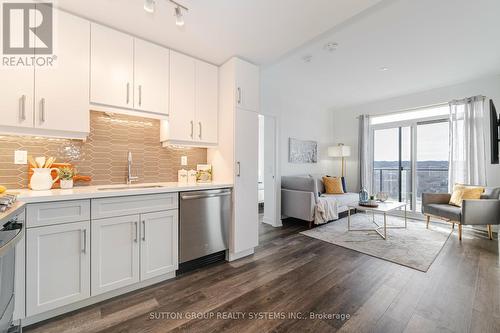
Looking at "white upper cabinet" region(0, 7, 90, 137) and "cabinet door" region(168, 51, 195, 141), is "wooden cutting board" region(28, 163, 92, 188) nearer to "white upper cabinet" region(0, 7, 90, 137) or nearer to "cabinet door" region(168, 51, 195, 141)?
"white upper cabinet" region(0, 7, 90, 137)

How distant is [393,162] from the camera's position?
521 centimetres

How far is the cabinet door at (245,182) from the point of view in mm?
2611

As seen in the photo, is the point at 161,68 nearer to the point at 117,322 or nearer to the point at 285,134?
the point at 117,322

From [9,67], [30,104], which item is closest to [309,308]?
[30,104]

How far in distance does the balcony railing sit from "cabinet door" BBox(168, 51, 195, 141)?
5.01 m

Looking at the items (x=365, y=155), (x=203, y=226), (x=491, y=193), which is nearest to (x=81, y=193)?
(x=203, y=226)

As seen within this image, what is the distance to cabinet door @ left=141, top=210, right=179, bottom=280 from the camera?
198cm

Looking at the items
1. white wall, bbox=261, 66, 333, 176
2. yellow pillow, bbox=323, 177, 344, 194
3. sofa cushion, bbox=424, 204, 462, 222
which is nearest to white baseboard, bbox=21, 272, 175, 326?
white wall, bbox=261, 66, 333, 176

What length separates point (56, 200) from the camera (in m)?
1.55

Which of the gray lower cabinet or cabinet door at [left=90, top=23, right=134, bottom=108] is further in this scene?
cabinet door at [left=90, top=23, right=134, bottom=108]

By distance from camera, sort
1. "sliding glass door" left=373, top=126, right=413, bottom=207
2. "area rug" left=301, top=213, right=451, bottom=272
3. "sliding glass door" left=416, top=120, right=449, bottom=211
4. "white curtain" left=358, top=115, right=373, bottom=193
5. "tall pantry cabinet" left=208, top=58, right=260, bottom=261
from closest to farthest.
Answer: "tall pantry cabinet" left=208, top=58, right=260, bottom=261 → "area rug" left=301, top=213, right=451, bottom=272 → "sliding glass door" left=416, top=120, right=449, bottom=211 → "sliding glass door" left=373, top=126, right=413, bottom=207 → "white curtain" left=358, top=115, right=373, bottom=193

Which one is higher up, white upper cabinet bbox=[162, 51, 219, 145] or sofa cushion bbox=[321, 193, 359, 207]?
white upper cabinet bbox=[162, 51, 219, 145]

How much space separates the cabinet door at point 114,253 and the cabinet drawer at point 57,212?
0.12 meters

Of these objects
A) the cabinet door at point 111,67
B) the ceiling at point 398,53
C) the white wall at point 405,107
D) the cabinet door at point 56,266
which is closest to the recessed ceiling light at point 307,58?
the ceiling at point 398,53
